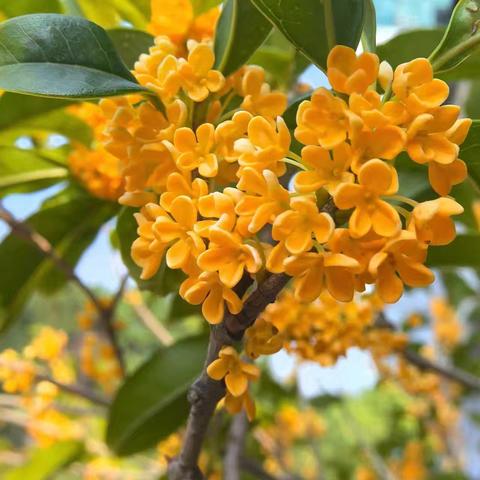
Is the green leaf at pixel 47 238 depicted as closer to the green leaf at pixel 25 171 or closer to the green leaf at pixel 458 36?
the green leaf at pixel 25 171

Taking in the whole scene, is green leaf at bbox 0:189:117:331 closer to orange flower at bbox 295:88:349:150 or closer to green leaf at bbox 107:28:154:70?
green leaf at bbox 107:28:154:70

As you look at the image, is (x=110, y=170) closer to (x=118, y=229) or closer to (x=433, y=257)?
(x=118, y=229)

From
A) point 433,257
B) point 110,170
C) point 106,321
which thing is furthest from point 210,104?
point 106,321

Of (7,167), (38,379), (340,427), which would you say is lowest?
(340,427)

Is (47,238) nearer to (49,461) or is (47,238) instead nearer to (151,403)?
(151,403)

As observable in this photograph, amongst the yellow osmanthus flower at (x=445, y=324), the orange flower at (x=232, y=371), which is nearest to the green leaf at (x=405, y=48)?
the orange flower at (x=232, y=371)

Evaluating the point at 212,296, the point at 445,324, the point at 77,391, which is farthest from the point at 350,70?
the point at 445,324
